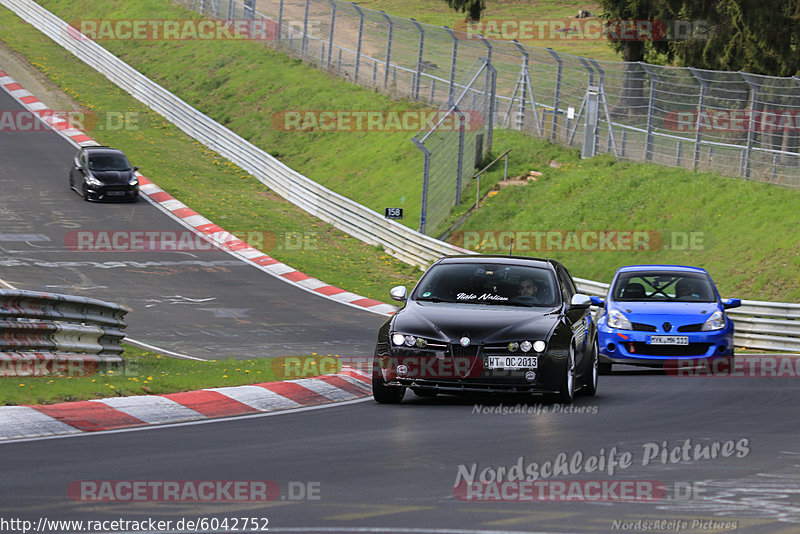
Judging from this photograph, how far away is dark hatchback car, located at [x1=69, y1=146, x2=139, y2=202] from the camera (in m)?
34.0

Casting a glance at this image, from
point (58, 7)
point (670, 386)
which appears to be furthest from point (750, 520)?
point (58, 7)

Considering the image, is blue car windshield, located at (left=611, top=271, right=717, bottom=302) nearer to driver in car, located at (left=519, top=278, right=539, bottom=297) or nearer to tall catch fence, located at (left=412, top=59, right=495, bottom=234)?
driver in car, located at (left=519, top=278, right=539, bottom=297)

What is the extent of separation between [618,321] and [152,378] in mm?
6827

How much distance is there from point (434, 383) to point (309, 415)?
4.20ft

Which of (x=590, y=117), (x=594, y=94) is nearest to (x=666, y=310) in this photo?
(x=594, y=94)

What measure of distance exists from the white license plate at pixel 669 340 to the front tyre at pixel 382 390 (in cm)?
532

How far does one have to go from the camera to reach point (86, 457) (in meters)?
8.02

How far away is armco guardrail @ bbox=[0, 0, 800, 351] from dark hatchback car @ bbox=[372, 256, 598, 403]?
30.9ft

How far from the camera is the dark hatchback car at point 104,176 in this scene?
34031 mm

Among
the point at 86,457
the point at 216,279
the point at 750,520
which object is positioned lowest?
the point at 216,279

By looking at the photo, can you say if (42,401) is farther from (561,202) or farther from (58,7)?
(58,7)

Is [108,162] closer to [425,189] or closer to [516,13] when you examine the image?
[425,189]

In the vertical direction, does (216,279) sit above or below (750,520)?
below

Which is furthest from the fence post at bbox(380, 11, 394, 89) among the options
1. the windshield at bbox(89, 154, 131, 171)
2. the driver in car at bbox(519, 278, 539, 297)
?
the driver in car at bbox(519, 278, 539, 297)
